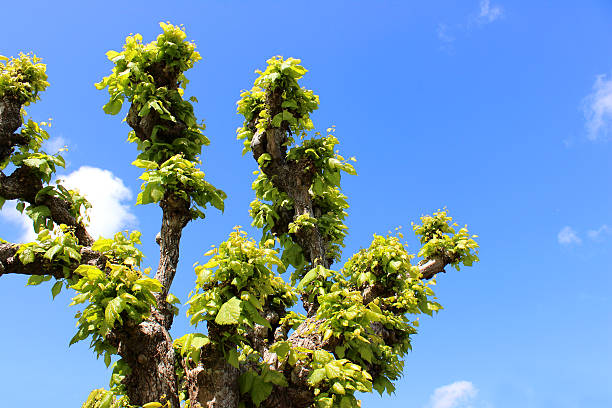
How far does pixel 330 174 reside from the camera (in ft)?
30.9

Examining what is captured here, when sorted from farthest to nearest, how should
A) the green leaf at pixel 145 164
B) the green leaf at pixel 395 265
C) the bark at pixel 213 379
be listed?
1. the green leaf at pixel 395 265
2. the green leaf at pixel 145 164
3. the bark at pixel 213 379

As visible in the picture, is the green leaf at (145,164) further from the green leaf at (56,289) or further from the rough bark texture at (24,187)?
the green leaf at (56,289)

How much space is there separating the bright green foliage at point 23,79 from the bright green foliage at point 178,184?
12.0 ft

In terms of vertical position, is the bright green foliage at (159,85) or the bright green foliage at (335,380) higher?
the bright green foliage at (159,85)

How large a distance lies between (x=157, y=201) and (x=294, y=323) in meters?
3.72

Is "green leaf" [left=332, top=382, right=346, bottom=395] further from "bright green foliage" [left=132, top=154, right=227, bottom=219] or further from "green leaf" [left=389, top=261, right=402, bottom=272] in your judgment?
"bright green foliage" [left=132, top=154, right=227, bottom=219]

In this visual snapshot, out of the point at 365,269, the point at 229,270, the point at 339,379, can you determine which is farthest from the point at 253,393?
the point at 365,269

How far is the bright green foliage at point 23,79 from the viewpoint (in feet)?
30.0

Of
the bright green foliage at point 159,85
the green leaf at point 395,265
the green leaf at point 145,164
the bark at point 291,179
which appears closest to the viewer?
the green leaf at point 145,164

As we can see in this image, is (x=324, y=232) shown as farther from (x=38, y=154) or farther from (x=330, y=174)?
(x=38, y=154)

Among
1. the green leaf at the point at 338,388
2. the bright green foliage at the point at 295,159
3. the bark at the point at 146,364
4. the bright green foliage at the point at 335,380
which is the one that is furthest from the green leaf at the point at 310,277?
the bark at the point at 146,364

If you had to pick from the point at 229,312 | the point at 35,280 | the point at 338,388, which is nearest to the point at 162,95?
the point at 35,280

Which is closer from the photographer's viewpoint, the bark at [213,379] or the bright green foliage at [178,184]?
the bark at [213,379]

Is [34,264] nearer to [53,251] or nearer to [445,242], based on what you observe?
[53,251]
